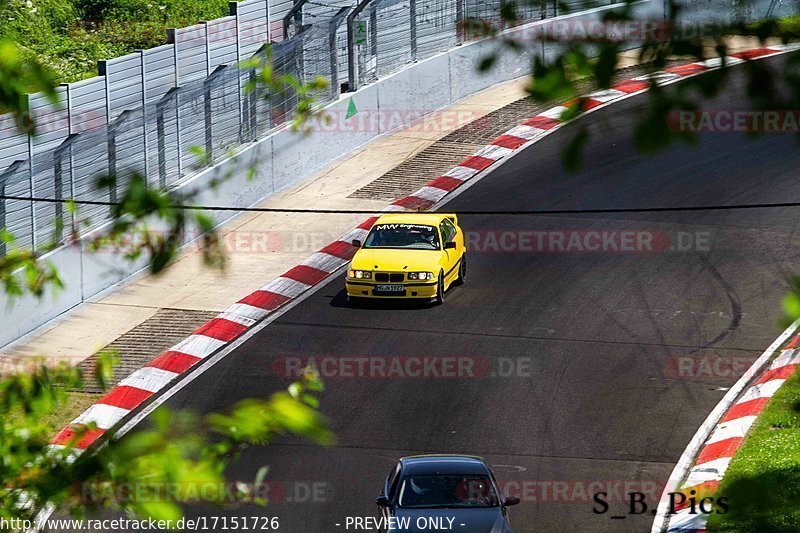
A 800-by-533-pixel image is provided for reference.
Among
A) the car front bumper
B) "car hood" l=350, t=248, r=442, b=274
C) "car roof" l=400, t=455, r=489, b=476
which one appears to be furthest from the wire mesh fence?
"car roof" l=400, t=455, r=489, b=476

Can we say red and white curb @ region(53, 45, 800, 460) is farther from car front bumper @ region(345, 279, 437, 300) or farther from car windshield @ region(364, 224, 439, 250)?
car windshield @ region(364, 224, 439, 250)

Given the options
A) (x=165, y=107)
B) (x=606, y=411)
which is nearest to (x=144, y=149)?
(x=165, y=107)

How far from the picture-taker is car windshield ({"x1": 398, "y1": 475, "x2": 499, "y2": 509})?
1120 centimetres

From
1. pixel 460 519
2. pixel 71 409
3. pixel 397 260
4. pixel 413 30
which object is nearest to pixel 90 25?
pixel 413 30

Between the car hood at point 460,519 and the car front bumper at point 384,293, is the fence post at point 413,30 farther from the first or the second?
the car hood at point 460,519

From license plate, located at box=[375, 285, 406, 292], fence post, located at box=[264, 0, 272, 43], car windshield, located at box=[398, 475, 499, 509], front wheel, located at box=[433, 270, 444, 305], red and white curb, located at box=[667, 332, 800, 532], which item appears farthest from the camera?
fence post, located at box=[264, 0, 272, 43]

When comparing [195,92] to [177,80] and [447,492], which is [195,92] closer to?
[177,80]

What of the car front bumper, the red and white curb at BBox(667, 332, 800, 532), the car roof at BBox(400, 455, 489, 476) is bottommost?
the red and white curb at BBox(667, 332, 800, 532)

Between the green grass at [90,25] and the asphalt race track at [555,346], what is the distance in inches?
340

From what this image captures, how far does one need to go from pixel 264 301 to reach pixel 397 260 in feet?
7.45

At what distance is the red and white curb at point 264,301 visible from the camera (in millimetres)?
14977

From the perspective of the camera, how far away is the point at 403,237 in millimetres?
18609

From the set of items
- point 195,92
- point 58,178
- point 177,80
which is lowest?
point 58,178

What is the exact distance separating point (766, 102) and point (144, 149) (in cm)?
1748
